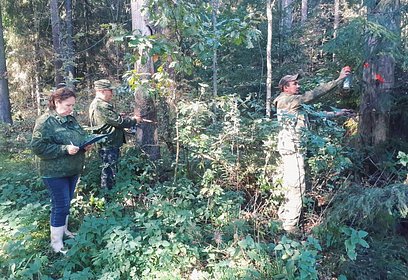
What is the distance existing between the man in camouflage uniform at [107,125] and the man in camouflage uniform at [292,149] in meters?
2.06

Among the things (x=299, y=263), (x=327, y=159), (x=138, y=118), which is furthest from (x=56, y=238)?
(x=327, y=159)

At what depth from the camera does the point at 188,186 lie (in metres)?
4.84

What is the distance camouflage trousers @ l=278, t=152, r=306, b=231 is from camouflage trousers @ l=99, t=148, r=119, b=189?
2373 mm

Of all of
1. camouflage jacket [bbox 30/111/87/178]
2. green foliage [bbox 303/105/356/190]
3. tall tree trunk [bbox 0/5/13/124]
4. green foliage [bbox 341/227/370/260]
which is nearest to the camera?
green foliage [bbox 341/227/370/260]

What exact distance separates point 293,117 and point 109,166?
8.76ft

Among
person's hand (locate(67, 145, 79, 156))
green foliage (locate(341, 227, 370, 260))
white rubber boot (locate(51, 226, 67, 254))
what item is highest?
person's hand (locate(67, 145, 79, 156))

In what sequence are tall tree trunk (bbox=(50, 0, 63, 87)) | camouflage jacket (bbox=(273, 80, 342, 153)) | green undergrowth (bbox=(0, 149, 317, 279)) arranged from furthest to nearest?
tall tree trunk (bbox=(50, 0, 63, 87)), camouflage jacket (bbox=(273, 80, 342, 153)), green undergrowth (bbox=(0, 149, 317, 279))

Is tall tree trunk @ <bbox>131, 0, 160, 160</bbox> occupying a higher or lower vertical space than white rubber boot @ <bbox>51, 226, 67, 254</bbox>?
higher

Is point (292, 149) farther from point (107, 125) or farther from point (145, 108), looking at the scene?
point (107, 125)

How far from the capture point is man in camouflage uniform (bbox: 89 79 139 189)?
15.5 ft

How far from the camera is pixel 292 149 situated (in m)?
4.53

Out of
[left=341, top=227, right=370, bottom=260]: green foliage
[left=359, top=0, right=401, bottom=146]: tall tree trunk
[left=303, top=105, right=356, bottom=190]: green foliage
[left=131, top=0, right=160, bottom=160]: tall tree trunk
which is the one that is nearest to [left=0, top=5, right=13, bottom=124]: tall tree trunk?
[left=131, top=0, right=160, bottom=160]: tall tree trunk

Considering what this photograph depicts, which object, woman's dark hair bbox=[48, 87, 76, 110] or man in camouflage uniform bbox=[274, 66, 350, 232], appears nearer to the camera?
woman's dark hair bbox=[48, 87, 76, 110]

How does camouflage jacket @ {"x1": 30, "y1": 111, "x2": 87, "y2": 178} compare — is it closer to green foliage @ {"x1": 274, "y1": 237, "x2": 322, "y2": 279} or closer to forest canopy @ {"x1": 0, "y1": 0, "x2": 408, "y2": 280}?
forest canopy @ {"x1": 0, "y1": 0, "x2": 408, "y2": 280}
